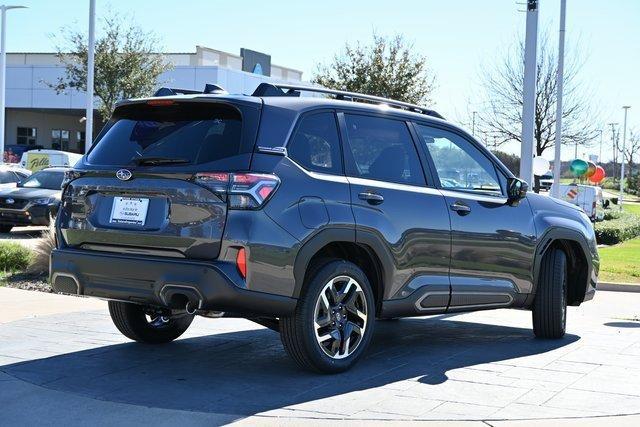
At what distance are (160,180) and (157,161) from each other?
162mm

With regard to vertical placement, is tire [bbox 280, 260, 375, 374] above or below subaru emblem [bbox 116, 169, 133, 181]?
below

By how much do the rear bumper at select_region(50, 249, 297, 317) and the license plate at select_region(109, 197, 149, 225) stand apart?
0.23 meters

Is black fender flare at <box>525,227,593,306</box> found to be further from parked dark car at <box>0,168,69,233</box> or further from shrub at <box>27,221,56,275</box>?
parked dark car at <box>0,168,69,233</box>

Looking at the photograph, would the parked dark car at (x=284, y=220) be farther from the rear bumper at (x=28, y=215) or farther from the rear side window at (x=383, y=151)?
the rear bumper at (x=28, y=215)

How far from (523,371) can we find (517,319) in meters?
2.90

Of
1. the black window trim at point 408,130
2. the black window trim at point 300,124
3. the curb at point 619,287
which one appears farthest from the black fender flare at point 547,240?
the curb at point 619,287

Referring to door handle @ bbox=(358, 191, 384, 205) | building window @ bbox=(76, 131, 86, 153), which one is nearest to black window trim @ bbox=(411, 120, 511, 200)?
door handle @ bbox=(358, 191, 384, 205)

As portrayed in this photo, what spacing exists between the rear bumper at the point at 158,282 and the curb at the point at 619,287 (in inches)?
372

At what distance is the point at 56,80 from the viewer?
2263 inches

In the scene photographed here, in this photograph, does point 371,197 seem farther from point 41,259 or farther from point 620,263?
point 620,263

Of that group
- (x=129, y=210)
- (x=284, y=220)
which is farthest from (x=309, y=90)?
(x=129, y=210)

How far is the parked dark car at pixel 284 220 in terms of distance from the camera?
217 inches

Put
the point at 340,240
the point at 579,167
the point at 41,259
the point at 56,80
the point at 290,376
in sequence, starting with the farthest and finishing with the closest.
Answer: the point at 56,80 < the point at 579,167 < the point at 41,259 < the point at 290,376 < the point at 340,240

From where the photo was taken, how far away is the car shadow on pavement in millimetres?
5422
